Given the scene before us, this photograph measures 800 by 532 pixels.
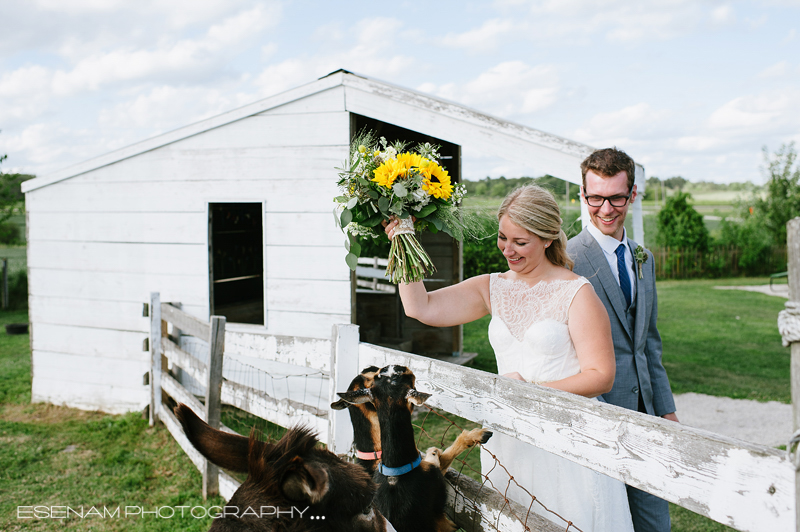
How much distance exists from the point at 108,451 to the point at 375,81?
448cm

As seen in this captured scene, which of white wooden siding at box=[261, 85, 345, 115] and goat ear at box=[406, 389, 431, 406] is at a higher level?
white wooden siding at box=[261, 85, 345, 115]

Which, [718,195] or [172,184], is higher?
[718,195]

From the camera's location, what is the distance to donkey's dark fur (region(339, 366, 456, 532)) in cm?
165

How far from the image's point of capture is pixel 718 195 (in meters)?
57.8

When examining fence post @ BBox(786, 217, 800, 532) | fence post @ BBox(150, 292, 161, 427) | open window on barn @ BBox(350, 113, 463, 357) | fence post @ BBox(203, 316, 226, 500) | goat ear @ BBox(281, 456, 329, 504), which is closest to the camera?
fence post @ BBox(786, 217, 800, 532)

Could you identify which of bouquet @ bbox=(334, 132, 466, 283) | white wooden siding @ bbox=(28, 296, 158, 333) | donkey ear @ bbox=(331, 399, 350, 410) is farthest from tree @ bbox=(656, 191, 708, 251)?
donkey ear @ bbox=(331, 399, 350, 410)

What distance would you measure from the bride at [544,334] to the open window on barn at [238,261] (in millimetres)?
7332

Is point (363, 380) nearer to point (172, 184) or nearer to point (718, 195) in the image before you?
point (172, 184)

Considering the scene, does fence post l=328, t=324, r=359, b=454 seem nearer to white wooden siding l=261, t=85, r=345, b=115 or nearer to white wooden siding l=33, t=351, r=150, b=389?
white wooden siding l=261, t=85, r=345, b=115

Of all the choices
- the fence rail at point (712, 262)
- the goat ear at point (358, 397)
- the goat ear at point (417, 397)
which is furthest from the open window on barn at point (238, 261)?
the fence rail at point (712, 262)

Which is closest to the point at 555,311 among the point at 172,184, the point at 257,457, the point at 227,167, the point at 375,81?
the point at 257,457

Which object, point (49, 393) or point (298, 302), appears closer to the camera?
point (298, 302)

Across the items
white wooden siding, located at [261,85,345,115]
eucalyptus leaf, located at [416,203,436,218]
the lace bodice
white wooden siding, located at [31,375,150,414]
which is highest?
white wooden siding, located at [261,85,345,115]

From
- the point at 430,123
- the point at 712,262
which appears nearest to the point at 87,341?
the point at 430,123
